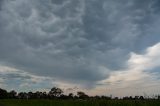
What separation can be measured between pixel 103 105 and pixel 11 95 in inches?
5553

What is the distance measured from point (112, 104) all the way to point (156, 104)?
5.02 m

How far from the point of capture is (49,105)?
137 ft

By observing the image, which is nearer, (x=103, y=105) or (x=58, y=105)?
(x=103, y=105)

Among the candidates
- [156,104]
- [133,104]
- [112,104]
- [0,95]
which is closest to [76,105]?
[112,104]

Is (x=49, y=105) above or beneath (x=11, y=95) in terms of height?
beneath

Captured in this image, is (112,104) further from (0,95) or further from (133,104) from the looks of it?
(0,95)

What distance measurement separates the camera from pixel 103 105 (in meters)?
25.4

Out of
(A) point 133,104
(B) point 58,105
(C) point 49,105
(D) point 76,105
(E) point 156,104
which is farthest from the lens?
(C) point 49,105

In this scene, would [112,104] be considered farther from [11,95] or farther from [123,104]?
[11,95]

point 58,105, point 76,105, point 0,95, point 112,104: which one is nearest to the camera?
point 112,104

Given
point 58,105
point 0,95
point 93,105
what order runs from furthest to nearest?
1. point 0,95
2. point 58,105
3. point 93,105

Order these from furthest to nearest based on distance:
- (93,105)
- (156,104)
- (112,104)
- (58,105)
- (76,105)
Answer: (58,105) → (76,105) → (93,105) → (112,104) → (156,104)

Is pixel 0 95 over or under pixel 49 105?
over

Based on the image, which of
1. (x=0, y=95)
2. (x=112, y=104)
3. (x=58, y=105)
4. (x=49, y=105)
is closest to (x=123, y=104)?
(x=112, y=104)
